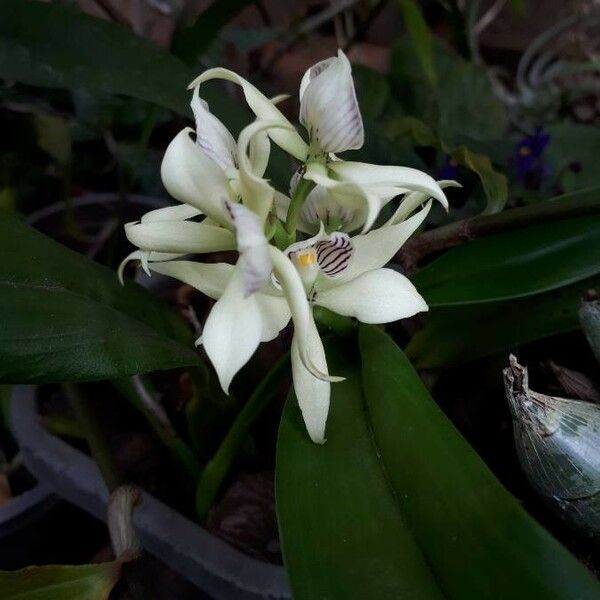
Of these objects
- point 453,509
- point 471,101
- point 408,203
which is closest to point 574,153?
point 471,101

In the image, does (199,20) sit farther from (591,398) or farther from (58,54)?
(591,398)

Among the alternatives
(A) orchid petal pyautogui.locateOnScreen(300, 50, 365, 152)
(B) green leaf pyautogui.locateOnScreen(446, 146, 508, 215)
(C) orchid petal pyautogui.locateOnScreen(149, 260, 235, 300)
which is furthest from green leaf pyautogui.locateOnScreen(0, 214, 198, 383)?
(B) green leaf pyautogui.locateOnScreen(446, 146, 508, 215)

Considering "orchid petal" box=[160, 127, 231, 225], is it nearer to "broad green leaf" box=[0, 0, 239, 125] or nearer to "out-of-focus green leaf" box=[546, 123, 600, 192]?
"broad green leaf" box=[0, 0, 239, 125]

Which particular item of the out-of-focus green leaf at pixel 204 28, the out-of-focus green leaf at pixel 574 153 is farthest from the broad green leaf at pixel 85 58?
the out-of-focus green leaf at pixel 574 153

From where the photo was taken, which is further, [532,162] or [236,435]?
[532,162]

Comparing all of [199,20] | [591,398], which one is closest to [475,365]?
[591,398]

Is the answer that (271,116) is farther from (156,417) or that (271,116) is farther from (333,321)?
(156,417)

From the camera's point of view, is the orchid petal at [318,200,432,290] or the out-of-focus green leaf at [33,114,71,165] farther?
the out-of-focus green leaf at [33,114,71,165]
